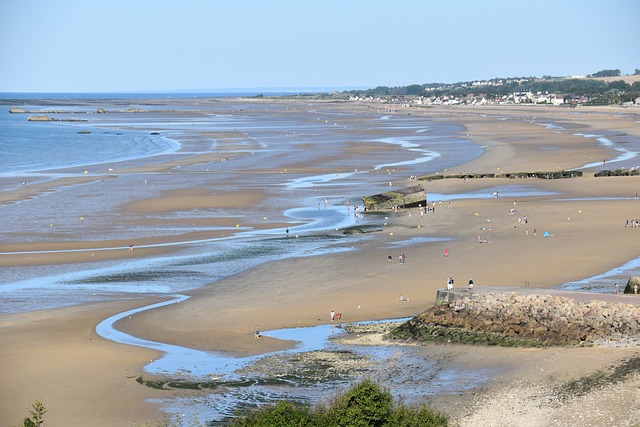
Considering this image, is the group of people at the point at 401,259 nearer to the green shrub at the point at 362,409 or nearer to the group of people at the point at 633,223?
the group of people at the point at 633,223

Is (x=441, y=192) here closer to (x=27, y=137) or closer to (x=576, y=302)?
(x=576, y=302)

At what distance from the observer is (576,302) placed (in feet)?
88.3

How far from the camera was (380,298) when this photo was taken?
3425cm

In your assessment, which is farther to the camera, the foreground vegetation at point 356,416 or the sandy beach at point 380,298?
the sandy beach at point 380,298

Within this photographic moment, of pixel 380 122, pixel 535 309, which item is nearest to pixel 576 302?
pixel 535 309

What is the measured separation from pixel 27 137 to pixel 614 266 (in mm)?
101446

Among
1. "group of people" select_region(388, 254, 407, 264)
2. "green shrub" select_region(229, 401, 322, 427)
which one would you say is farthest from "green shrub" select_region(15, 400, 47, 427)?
"group of people" select_region(388, 254, 407, 264)

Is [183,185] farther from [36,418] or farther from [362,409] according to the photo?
[362,409]

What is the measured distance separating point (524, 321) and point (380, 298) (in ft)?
26.0

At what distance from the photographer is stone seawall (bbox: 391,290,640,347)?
1024 inches

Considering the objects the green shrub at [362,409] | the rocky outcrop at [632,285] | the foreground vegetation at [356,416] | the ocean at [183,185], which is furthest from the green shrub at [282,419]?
the ocean at [183,185]

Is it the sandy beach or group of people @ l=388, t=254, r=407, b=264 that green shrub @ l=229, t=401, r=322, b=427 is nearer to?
the sandy beach

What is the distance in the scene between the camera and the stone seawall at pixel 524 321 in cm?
2602

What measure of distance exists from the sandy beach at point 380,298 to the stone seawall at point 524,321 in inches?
27.0
